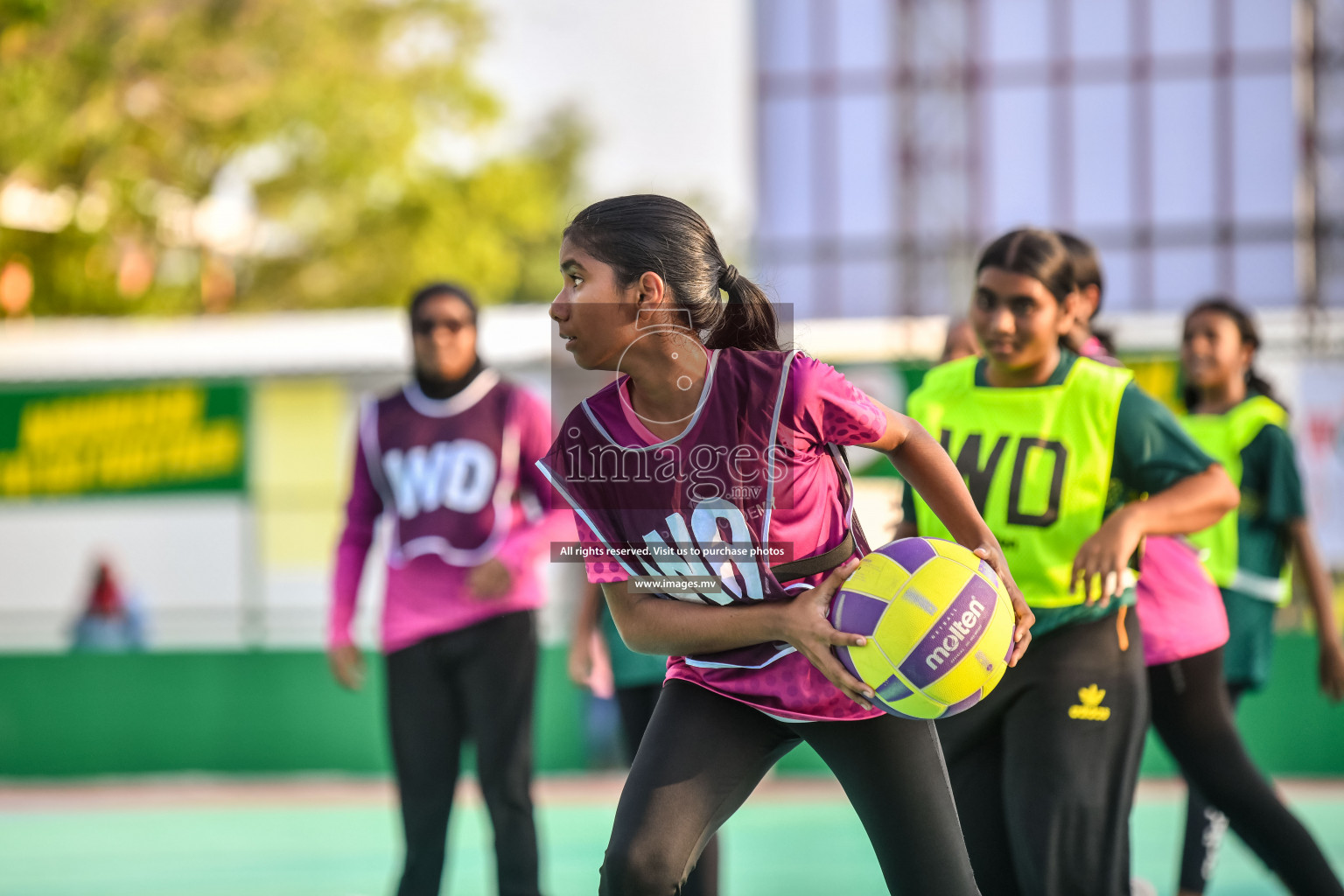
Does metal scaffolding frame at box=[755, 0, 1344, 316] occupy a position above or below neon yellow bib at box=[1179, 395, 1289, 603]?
above

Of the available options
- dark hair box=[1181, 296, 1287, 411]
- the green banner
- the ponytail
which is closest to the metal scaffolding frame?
the green banner

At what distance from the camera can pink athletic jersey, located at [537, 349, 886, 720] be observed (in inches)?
125

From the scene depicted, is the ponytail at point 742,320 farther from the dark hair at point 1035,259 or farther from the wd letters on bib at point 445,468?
the wd letters on bib at point 445,468

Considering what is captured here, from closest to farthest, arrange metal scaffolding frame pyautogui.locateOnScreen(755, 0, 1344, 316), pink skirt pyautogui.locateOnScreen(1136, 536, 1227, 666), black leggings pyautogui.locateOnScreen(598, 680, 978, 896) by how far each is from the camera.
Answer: black leggings pyautogui.locateOnScreen(598, 680, 978, 896), pink skirt pyautogui.locateOnScreen(1136, 536, 1227, 666), metal scaffolding frame pyautogui.locateOnScreen(755, 0, 1344, 316)

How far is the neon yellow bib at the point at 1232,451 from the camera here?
569 centimetres

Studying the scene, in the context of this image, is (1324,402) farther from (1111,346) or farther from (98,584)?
(98,584)

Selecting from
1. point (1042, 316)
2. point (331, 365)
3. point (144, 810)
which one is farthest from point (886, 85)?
point (1042, 316)

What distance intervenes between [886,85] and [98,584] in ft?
92.7

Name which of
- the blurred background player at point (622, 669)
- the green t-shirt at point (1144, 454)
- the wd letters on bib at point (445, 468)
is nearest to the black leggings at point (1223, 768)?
the green t-shirt at point (1144, 454)

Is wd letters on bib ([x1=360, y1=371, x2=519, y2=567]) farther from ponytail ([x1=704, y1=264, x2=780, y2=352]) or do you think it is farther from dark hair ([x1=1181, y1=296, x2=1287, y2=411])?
dark hair ([x1=1181, y1=296, x2=1287, y2=411])

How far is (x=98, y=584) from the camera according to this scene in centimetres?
1239

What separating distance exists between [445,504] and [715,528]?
7.82 ft

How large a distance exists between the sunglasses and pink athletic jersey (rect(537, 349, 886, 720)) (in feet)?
7.50

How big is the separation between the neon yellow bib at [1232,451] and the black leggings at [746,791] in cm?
283
